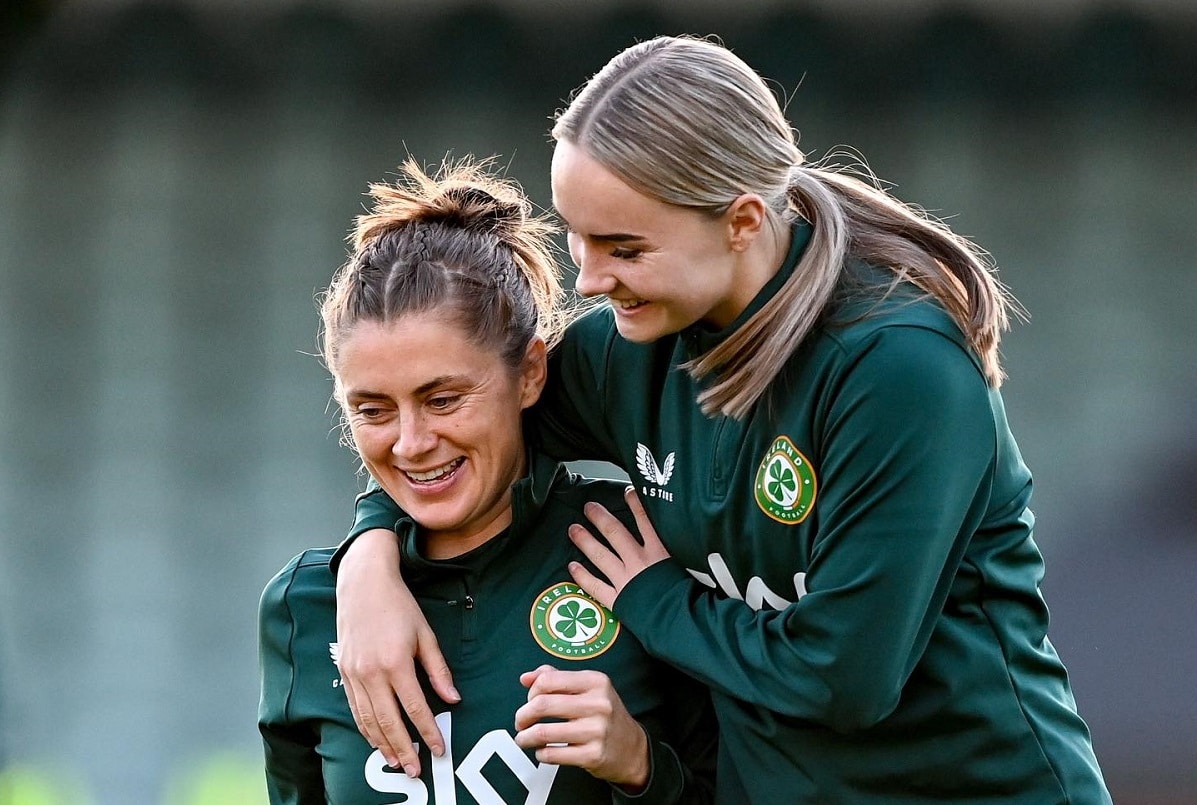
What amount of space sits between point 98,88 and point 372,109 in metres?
0.69

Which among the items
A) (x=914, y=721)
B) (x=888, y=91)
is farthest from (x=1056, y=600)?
(x=914, y=721)

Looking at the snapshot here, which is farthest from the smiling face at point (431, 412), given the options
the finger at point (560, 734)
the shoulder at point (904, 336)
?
the shoulder at point (904, 336)

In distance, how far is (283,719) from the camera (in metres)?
2.03

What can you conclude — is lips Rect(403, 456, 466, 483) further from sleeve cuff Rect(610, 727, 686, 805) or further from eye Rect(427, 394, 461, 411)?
sleeve cuff Rect(610, 727, 686, 805)

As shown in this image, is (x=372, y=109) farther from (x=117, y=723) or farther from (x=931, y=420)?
(x=931, y=420)

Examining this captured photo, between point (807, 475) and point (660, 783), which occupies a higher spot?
point (807, 475)

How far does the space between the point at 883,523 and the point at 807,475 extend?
0.38ft

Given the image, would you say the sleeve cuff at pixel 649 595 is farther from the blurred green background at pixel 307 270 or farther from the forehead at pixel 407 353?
the blurred green background at pixel 307 270

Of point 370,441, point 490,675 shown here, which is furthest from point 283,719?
point 370,441

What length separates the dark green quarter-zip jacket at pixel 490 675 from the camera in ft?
6.25

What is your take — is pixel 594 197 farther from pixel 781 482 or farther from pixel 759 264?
pixel 781 482

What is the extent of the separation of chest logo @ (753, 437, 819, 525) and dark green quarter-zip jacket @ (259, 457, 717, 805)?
32 cm

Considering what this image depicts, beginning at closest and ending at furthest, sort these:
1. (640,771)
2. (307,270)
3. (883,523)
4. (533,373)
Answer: (883,523) < (640,771) < (533,373) < (307,270)

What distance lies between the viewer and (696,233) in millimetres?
1737
